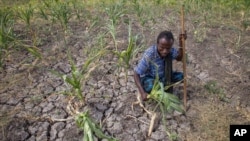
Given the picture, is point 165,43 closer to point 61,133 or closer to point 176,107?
point 176,107

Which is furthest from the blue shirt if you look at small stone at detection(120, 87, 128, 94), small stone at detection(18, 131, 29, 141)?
small stone at detection(18, 131, 29, 141)

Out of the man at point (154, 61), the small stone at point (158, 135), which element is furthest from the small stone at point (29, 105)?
the small stone at point (158, 135)

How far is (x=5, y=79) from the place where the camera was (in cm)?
345

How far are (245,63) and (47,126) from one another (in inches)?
93.9

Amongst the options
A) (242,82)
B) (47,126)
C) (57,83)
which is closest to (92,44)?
(57,83)

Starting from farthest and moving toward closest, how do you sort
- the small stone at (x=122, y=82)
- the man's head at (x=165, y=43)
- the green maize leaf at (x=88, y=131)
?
the small stone at (x=122, y=82) < the man's head at (x=165, y=43) < the green maize leaf at (x=88, y=131)

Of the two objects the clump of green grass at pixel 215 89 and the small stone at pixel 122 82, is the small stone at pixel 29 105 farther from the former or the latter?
the clump of green grass at pixel 215 89

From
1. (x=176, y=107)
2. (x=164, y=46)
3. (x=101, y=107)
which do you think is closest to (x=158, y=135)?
(x=176, y=107)

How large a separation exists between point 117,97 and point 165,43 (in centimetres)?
77

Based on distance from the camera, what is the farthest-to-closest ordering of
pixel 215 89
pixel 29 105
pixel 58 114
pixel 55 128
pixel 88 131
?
1. pixel 215 89
2. pixel 29 105
3. pixel 58 114
4. pixel 55 128
5. pixel 88 131

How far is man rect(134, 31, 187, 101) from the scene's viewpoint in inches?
111

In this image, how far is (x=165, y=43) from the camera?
2805 millimetres

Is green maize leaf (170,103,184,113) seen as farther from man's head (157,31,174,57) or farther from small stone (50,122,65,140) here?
small stone (50,122,65,140)

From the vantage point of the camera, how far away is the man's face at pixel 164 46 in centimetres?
280
